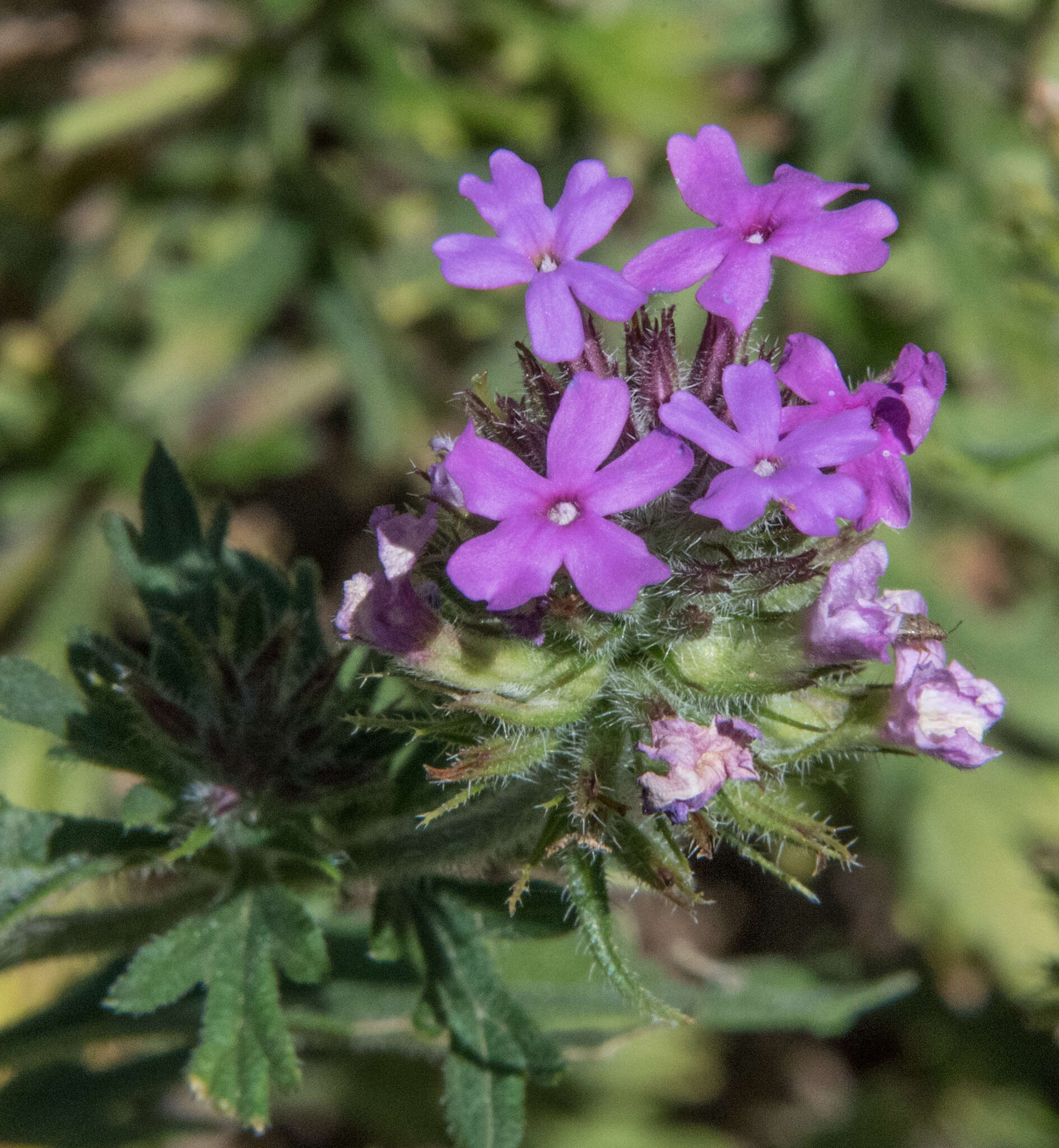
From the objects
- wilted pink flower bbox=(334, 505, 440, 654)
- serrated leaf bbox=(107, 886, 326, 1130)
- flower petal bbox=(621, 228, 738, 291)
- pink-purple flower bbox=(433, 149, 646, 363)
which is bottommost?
serrated leaf bbox=(107, 886, 326, 1130)

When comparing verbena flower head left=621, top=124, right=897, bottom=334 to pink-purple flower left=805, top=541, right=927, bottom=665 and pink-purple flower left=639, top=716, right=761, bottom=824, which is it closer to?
pink-purple flower left=805, top=541, right=927, bottom=665

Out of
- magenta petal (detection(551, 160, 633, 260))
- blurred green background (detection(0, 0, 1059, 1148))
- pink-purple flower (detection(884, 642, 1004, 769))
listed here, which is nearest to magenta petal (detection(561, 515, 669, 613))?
magenta petal (detection(551, 160, 633, 260))

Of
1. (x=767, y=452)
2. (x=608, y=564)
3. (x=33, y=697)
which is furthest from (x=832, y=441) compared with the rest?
(x=33, y=697)

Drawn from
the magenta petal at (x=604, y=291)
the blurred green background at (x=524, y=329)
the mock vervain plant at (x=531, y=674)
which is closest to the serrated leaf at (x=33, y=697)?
the mock vervain plant at (x=531, y=674)

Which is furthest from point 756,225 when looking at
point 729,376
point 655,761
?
point 655,761

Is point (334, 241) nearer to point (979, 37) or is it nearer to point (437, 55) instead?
point (437, 55)
